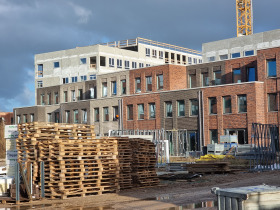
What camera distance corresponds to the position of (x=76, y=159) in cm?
1872

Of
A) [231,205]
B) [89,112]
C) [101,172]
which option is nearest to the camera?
[231,205]

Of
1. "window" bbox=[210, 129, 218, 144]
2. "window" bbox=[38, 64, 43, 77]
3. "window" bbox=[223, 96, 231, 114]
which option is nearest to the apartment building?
"window" bbox=[223, 96, 231, 114]

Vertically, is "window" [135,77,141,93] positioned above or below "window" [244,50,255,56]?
below

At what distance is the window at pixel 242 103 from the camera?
46.9 meters

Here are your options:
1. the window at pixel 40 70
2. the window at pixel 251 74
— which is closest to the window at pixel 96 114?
the window at pixel 251 74

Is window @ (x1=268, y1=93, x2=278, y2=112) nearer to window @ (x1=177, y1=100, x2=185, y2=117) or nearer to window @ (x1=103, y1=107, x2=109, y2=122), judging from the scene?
window @ (x1=177, y1=100, x2=185, y2=117)

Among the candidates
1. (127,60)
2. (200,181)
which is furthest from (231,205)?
(127,60)

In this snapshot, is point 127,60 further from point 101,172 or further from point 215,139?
point 101,172

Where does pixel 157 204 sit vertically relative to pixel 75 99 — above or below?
below

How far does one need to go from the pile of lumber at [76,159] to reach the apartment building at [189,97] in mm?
27506

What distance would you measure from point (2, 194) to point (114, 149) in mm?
4766

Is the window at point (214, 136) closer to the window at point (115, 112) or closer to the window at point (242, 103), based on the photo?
the window at point (242, 103)

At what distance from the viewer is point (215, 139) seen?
1938 inches

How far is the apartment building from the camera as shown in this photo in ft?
155
